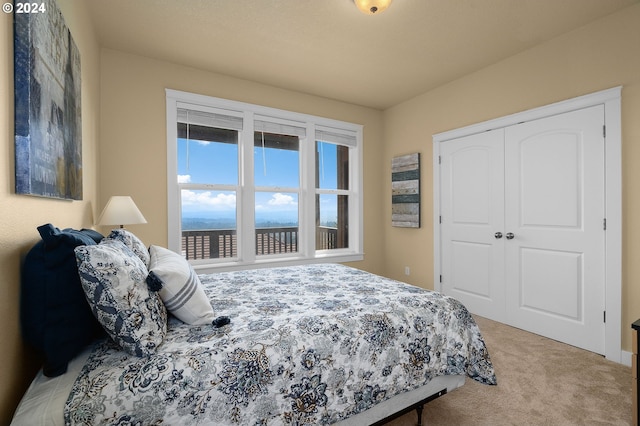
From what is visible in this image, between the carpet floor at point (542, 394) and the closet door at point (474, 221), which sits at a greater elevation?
the closet door at point (474, 221)

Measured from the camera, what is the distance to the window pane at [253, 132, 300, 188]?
371 cm

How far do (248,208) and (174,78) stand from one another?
5.22 feet

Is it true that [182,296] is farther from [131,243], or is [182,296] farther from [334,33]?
[334,33]

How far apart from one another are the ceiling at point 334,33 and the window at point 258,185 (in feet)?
1.85

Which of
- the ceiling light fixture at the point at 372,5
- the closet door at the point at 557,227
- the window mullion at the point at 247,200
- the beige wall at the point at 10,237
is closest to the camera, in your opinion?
the beige wall at the point at 10,237

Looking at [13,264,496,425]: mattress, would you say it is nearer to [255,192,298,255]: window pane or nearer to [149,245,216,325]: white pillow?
[149,245,216,325]: white pillow

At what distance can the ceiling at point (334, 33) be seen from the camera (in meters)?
2.29

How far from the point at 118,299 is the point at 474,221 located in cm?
348

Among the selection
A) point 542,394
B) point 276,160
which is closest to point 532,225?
point 542,394

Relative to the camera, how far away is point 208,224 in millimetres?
3471

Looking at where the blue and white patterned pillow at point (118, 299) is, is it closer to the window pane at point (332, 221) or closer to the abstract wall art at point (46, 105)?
the abstract wall art at point (46, 105)

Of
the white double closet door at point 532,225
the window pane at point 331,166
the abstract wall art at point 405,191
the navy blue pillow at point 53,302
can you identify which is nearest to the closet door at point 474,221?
the white double closet door at point 532,225

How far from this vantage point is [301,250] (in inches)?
159

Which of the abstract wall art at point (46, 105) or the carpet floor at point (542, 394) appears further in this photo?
the carpet floor at point (542, 394)
